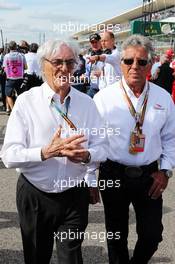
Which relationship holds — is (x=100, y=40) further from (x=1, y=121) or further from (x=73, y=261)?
(x=73, y=261)

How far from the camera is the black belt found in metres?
2.85

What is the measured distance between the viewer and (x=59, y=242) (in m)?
2.54

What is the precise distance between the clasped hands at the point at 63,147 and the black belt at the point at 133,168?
2.10 feet

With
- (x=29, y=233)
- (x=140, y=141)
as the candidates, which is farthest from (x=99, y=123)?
(x=29, y=233)

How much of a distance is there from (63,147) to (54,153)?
0.06m

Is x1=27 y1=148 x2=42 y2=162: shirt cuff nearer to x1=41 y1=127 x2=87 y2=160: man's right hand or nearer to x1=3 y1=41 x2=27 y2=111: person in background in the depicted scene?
x1=41 y1=127 x2=87 y2=160: man's right hand

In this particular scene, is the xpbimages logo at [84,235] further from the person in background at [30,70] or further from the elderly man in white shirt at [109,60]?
the person in background at [30,70]

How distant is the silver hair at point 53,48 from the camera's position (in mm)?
2414

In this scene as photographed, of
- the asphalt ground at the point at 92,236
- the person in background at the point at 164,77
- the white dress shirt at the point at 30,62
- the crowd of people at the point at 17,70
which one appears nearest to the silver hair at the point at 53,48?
the asphalt ground at the point at 92,236

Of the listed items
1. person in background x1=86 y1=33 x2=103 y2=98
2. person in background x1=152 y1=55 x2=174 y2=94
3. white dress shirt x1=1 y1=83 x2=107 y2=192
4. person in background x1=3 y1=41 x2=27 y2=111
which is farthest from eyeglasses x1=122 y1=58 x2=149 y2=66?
person in background x1=3 y1=41 x2=27 y2=111

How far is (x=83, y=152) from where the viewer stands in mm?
2332

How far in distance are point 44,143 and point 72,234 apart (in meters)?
0.54

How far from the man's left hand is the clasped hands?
0.76 m

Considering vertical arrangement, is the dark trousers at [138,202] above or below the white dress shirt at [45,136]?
below
